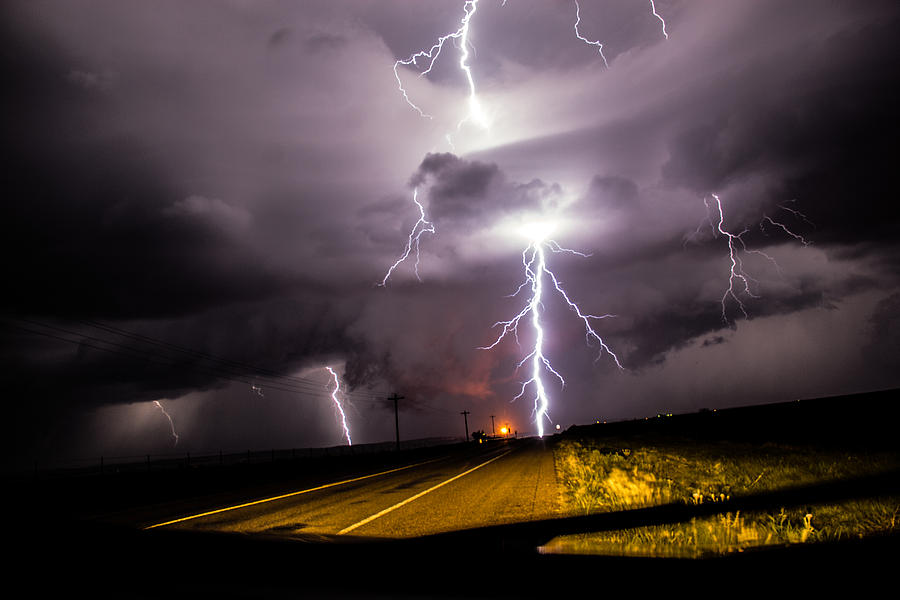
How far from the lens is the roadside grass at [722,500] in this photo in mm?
5328

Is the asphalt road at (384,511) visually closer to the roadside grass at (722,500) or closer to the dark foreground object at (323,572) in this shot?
the roadside grass at (722,500)

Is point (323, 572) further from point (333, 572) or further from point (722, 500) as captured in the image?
point (722, 500)

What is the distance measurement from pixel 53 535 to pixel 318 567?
1163mm

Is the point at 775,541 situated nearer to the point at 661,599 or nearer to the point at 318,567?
the point at 661,599

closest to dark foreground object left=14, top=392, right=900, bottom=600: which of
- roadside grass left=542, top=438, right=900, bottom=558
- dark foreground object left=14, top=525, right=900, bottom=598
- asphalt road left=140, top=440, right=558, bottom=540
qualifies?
dark foreground object left=14, top=525, right=900, bottom=598

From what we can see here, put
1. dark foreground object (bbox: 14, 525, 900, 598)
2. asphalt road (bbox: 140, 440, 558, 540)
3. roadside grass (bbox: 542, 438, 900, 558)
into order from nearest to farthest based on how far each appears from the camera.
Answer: dark foreground object (bbox: 14, 525, 900, 598) → roadside grass (bbox: 542, 438, 900, 558) → asphalt road (bbox: 140, 440, 558, 540)

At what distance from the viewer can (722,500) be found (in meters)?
8.34

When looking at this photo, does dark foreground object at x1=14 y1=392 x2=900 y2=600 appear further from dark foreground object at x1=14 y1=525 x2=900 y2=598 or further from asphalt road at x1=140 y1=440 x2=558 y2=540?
asphalt road at x1=140 y1=440 x2=558 y2=540

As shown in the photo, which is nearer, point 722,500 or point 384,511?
point 722,500

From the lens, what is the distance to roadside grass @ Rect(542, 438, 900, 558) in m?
5.33

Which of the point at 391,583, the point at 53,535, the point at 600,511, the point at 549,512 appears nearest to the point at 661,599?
the point at 391,583

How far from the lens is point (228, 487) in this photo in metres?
20.3

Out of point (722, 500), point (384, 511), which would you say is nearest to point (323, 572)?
point (722, 500)

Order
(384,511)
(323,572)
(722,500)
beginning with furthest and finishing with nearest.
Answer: (384,511) < (722,500) < (323,572)
